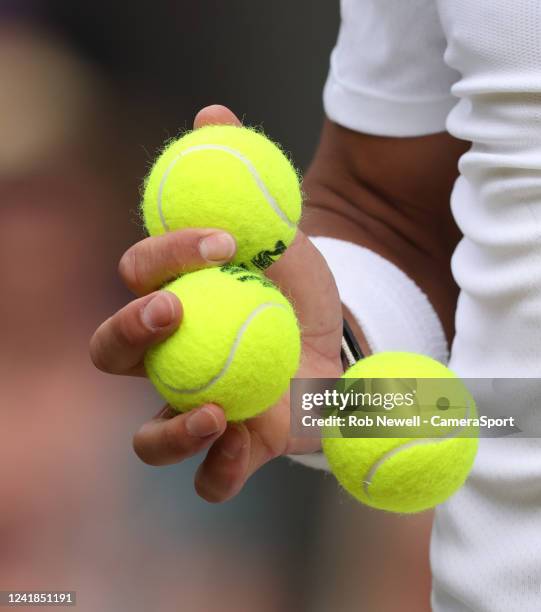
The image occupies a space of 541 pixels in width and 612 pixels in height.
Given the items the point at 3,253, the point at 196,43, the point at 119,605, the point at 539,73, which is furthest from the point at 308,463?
the point at 196,43

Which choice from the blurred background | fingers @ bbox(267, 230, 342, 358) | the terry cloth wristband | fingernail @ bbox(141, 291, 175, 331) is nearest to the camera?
fingernail @ bbox(141, 291, 175, 331)

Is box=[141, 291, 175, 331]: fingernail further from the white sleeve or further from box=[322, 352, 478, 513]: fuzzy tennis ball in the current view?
the white sleeve

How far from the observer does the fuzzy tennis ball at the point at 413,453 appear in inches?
18.6

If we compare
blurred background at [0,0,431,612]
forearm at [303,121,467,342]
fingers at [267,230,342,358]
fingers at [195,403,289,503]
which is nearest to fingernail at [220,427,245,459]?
fingers at [195,403,289,503]

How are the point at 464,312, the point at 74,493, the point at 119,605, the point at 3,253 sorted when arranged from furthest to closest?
the point at 3,253 < the point at 74,493 < the point at 119,605 < the point at 464,312

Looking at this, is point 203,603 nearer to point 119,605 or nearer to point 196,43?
point 119,605

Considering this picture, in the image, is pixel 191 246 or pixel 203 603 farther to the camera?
pixel 203 603

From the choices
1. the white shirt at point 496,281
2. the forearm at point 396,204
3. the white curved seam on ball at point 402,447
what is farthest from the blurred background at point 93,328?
the white curved seam on ball at point 402,447

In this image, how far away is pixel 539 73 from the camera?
1.71 feet

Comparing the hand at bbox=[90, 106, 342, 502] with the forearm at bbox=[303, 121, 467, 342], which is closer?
the hand at bbox=[90, 106, 342, 502]

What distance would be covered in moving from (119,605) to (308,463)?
827 millimetres

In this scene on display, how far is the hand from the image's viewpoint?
1.48 ft

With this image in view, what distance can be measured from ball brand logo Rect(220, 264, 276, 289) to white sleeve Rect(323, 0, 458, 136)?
12.3 inches

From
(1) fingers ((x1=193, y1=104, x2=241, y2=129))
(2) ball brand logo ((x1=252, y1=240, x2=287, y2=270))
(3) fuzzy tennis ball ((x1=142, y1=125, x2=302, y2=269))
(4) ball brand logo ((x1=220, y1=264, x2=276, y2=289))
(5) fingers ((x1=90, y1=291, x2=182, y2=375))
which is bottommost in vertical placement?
(5) fingers ((x1=90, y1=291, x2=182, y2=375))
